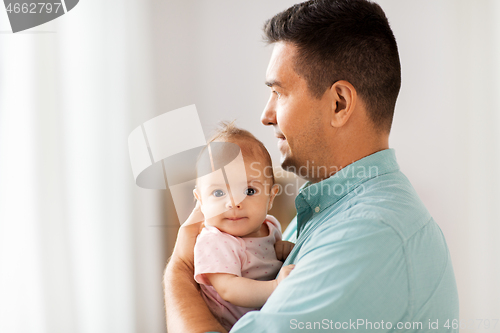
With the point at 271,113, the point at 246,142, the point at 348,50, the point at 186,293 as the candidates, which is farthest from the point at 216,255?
the point at 348,50

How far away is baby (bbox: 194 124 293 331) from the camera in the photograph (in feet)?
3.12

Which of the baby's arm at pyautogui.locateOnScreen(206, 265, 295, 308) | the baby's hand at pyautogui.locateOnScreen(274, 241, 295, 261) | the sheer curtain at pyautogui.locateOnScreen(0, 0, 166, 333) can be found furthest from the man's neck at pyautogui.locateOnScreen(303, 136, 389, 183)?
the sheer curtain at pyautogui.locateOnScreen(0, 0, 166, 333)

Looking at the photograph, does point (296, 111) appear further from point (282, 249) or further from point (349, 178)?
point (282, 249)

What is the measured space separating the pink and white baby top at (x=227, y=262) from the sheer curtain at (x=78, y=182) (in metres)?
0.55

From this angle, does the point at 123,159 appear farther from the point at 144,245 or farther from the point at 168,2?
the point at 168,2

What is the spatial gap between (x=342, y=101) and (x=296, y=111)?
0.42 ft

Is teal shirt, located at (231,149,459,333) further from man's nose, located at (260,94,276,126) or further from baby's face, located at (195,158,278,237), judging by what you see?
man's nose, located at (260,94,276,126)

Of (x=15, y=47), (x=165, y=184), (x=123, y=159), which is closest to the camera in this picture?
(x=15, y=47)

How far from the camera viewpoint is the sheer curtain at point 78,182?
1.10 metres

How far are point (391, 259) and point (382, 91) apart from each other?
1.71 ft

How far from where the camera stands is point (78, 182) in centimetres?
136

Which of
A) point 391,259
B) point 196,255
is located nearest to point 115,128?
point 196,255

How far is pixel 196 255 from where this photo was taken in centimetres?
101

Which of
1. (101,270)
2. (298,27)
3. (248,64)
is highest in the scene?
(248,64)
